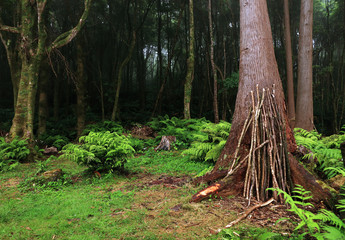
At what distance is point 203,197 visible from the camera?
12.8 ft

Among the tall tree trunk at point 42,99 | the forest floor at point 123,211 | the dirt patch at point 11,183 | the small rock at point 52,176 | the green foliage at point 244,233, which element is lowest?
the dirt patch at point 11,183

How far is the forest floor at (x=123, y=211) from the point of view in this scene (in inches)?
118

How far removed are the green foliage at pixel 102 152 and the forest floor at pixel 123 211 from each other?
0.30 metres

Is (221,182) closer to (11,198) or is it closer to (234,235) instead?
(234,235)

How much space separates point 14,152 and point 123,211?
5.56 m

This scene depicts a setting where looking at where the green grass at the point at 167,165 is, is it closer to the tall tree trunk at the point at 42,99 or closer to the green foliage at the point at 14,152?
the green foliage at the point at 14,152

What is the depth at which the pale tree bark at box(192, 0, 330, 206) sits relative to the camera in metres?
3.96

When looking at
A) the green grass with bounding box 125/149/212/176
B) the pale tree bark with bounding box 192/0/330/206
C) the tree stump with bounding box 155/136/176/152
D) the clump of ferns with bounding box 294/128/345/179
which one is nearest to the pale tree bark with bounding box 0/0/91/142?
the green grass with bounding box 125/149/212/176

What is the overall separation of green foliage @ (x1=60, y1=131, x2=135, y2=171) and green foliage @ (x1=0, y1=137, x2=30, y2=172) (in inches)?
109

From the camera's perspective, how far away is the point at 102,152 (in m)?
5.56

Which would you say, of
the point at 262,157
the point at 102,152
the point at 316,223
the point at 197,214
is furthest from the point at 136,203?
the point at 316,223

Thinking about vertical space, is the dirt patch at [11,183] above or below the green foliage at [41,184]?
below

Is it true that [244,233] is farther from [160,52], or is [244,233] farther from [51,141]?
[160,52]

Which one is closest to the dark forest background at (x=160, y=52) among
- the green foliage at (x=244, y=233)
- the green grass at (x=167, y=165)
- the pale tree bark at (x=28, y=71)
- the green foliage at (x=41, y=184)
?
the pale tree bark at (x=28, y=71)
